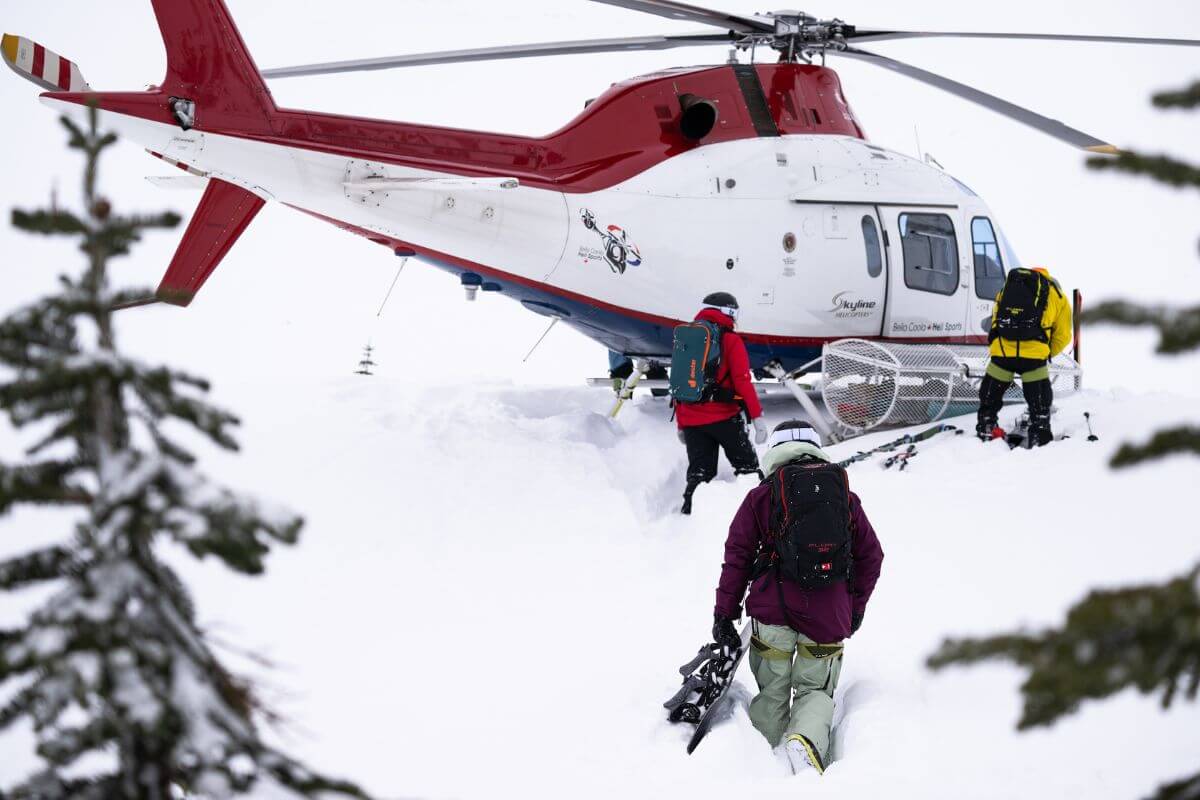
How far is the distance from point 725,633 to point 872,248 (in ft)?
21.2

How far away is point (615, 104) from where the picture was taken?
9.78m

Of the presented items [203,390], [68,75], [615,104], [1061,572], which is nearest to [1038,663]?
[203,390]

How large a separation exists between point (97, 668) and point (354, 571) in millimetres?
5058

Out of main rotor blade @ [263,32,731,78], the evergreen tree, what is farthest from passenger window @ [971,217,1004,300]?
the evergreen tree

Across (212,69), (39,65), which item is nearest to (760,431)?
(212,69)

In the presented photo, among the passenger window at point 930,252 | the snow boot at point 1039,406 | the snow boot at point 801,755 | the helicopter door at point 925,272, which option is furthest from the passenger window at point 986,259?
the snow boot at point 801,755

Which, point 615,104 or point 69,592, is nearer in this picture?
point 69,592

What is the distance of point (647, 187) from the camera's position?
961 cm

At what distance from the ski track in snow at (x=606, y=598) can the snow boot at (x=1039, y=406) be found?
0.98ft

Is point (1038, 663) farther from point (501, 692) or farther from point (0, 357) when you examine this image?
point (501, 692)

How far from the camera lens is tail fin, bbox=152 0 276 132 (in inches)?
311

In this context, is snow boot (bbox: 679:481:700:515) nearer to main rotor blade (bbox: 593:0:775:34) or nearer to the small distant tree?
main rotor blade (bbox: 593:0:775:34)

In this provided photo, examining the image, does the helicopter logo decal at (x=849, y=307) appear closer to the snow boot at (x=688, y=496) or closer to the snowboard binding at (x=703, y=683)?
the snow boot at (x=688, y=496)

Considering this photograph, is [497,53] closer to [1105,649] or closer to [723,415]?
[723,415]
